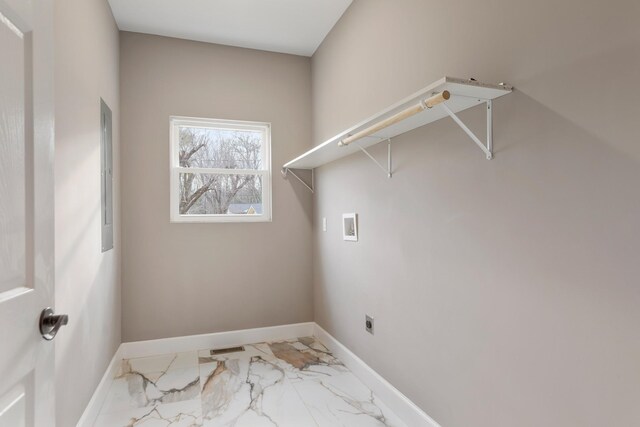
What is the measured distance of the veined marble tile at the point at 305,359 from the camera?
278 cm

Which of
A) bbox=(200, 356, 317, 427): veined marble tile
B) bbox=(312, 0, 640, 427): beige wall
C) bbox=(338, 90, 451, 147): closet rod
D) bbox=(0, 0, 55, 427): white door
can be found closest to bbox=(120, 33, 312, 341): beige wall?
bbox=(200, 356, 317, 427): veined marble tile

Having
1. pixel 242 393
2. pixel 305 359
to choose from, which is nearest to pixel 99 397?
pixel 242 393

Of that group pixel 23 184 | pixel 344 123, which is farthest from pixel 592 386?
pixel 344 123

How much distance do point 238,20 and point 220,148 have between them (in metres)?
1.08

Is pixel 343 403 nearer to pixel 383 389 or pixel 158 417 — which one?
pixel 383 389

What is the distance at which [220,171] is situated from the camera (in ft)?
11.4

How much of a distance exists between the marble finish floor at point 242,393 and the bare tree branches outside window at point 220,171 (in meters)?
1.28

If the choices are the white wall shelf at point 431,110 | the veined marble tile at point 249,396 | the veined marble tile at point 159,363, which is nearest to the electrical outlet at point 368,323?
the veined marble tile at point 249,396

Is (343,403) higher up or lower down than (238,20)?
lower down

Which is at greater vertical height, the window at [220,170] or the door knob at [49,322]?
the window at [220,170]

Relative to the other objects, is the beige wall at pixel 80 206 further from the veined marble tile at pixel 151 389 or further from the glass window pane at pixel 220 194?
the glass window pane at pixel 220 194

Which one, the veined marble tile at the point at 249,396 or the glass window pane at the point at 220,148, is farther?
the glass window pane at the point at 220,148

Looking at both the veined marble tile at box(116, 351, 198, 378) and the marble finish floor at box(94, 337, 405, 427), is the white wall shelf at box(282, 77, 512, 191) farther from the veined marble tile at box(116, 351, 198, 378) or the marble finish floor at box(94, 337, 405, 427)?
the veined marble tile at box(116, 351, 198, 378)

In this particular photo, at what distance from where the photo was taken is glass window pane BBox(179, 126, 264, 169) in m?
3.41
